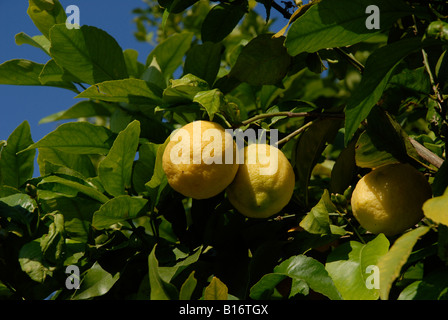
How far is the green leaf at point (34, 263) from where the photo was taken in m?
0.97

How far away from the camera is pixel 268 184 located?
3.39 ft

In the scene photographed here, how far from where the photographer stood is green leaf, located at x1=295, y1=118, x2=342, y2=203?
3.82ft

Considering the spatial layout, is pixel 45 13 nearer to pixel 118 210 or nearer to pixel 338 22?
pixel 118 210

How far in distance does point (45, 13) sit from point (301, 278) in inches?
43.4

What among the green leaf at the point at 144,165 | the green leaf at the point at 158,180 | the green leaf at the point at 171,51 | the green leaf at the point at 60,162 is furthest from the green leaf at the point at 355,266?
the green leaf at the point at 171,51

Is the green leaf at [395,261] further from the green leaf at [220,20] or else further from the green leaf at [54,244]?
the green leaf at [220,20]

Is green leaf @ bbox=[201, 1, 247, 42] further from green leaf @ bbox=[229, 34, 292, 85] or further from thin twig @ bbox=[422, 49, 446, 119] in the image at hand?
thin twig @ bbox=[422, 49, 446, 119]

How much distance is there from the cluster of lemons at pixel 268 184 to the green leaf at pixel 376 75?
0.53 feet

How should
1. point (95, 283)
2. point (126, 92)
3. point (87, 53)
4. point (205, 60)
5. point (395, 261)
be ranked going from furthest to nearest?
point (205, 60), point (87, 53), point (126, 92), point (95, 283), point (395, 261)

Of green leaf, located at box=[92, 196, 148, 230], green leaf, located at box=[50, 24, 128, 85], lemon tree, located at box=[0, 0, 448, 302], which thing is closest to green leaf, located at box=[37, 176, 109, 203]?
lemon tree, located at box=[0, 0, 448, 302]

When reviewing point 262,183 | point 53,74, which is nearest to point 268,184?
point 262,183

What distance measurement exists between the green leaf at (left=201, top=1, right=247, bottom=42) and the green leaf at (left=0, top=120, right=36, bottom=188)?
63 cm
